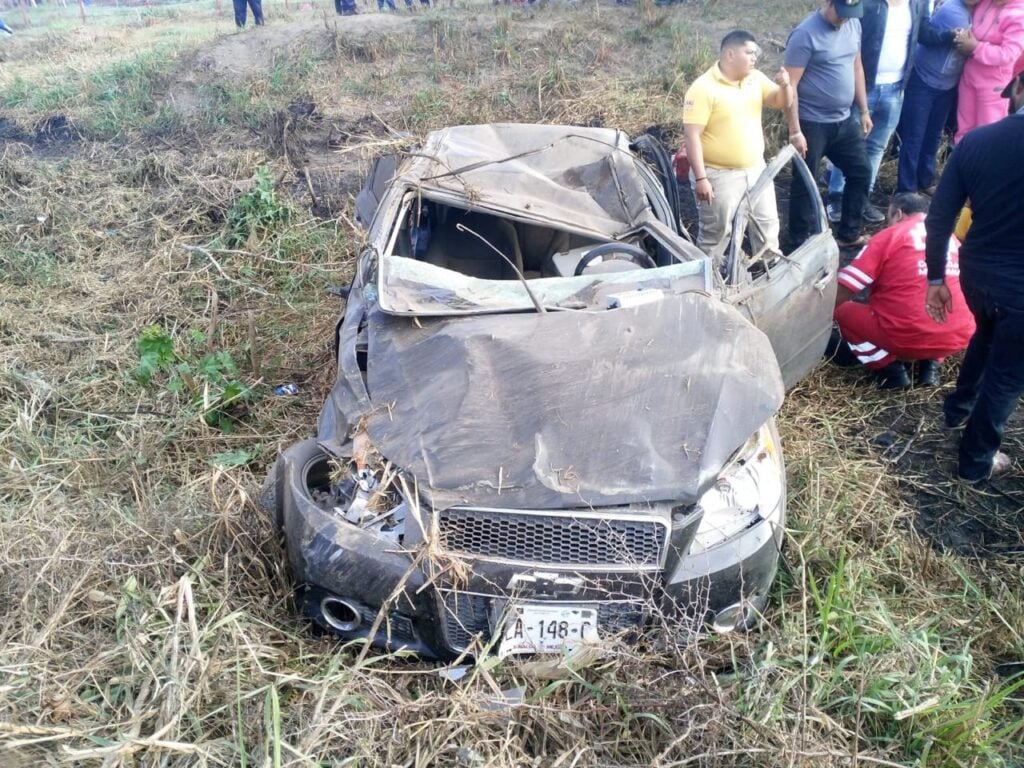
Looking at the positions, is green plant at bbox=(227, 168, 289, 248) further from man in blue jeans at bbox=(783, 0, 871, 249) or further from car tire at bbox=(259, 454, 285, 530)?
man in blue jeans at bbox=(783, 0, 871, 249)

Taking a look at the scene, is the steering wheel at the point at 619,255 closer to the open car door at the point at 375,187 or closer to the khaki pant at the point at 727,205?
the khaki pant at the point at 727,205

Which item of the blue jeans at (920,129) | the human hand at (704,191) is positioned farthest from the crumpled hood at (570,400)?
the blue jeans at (920,129)

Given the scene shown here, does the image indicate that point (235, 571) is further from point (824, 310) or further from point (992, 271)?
point (992, 271)

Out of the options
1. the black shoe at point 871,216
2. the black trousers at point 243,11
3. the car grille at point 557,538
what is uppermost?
the black trousers at point 243,11

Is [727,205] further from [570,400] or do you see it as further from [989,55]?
[570,400]

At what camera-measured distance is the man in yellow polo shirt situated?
478 cm

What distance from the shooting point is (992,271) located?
336cm

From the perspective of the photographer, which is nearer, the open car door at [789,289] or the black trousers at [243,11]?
the open car door at [789,289]

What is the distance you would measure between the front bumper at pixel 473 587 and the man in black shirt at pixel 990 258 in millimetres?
1638

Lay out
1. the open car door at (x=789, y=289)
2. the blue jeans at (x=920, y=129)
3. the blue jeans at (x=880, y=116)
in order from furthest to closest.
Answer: the blue jeans at (x=920, y=129)
the blue jeans at (x=880, y=116)
the open car door at (x=789, y=289)

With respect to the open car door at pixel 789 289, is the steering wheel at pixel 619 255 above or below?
above

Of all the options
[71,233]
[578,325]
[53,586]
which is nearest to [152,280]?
[71,233]

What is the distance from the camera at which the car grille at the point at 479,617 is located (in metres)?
2.39

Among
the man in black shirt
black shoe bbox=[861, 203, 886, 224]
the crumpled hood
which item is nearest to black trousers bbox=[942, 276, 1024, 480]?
the man in black shirt
